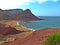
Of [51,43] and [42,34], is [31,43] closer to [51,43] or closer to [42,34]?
[42,34]

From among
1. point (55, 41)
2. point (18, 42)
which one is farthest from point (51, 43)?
point (18, 42)

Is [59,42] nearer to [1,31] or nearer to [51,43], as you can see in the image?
[51,43]

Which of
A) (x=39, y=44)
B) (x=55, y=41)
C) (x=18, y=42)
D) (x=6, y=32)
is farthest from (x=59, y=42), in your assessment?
(x=6, y=32)

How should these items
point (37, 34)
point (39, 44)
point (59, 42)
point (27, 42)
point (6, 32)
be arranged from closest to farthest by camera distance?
1. point (59, 42)
2. point (39, 44)
3. point (27, 42)
4. point (37, 34)
5. point (6, 32)

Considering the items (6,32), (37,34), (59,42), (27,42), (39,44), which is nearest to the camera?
(59,42)

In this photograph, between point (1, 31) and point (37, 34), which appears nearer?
point (37, 34)

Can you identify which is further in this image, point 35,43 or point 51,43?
point 35,43

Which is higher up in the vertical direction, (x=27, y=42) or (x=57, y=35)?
(x=57, y=35)

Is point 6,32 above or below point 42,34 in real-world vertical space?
below

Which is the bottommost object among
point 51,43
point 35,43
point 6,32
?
point 6,32
